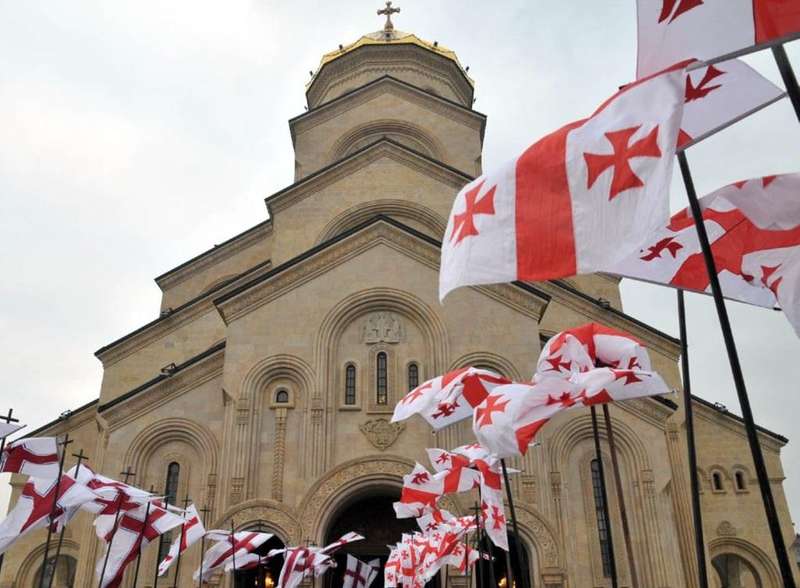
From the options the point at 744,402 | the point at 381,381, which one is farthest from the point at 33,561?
the point at 744,402

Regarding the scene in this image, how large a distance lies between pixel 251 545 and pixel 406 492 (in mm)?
3456

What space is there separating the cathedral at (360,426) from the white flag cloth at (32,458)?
571 cm

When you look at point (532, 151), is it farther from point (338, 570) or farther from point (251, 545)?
point (338, 570)

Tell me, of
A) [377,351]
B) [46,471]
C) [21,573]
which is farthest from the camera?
[21,573]

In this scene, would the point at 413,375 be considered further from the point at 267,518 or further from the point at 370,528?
the point at 267,518

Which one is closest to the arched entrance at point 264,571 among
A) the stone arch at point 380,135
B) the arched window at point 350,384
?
the arched window at point 350,384

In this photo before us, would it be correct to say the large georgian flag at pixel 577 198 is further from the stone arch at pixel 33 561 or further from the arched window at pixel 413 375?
the stone arch at pixel 33 561

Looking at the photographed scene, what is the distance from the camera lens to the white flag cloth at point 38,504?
30.8 ft

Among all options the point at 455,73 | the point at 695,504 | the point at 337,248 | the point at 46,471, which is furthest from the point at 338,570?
the point at 455,73

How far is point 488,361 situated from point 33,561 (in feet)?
48.0

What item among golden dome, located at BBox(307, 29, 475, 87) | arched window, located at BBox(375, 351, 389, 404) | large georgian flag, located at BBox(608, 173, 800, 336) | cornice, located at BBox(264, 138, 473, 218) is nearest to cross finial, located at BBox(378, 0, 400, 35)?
golden dome, located at BBox(307, 29, 475, 87)

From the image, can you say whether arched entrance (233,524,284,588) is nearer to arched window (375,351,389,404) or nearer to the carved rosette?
the carved rosette

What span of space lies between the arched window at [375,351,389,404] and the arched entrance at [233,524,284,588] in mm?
4004

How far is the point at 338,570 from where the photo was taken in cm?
1877
